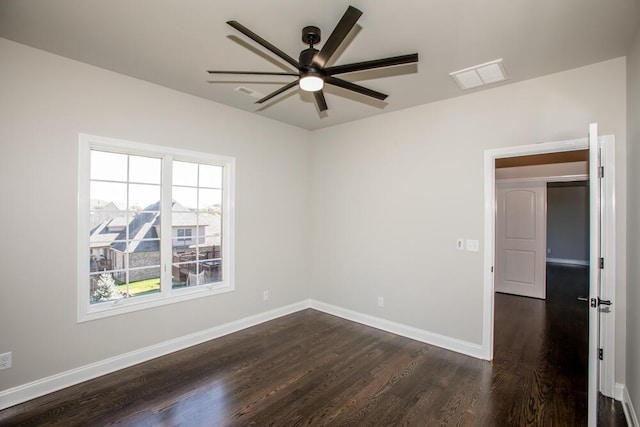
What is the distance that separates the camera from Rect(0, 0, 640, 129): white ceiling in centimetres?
199

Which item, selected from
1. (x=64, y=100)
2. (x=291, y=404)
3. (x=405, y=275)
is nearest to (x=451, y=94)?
(x=405, y=275)

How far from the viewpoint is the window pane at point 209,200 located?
3.79 m

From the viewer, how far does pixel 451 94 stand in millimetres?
3379

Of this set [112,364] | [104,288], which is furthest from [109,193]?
[112,364]

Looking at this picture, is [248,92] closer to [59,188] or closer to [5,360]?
[59,188]

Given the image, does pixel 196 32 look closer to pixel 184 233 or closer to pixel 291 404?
pixel 184 233

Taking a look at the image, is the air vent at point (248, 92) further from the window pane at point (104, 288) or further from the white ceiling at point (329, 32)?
the window pane at point (104, 288)

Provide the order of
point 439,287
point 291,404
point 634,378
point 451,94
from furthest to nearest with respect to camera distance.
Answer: point 439,287 < point 451,94 < point 291,404 < point 634,378

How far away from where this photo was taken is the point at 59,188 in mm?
2670

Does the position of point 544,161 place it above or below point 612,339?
above

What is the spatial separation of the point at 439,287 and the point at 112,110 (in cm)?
400

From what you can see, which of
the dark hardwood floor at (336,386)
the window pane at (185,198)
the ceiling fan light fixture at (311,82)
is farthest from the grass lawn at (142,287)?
the ceiling fan light fixture at (311,82)

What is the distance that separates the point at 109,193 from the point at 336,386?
9.51 feet

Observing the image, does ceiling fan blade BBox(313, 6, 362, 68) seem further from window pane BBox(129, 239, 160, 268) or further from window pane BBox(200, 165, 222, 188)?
window pane BBox(129, 239, 160, 268)
